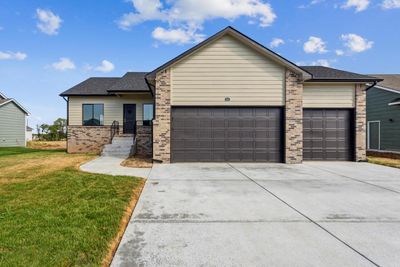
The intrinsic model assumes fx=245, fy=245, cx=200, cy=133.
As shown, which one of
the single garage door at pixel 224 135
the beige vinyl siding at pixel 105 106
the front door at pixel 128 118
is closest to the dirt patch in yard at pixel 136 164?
the single garage door at pixel 224 135

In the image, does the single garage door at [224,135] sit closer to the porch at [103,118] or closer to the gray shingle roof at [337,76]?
the gray shingle roof at [337,76]

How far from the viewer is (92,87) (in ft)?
59.6

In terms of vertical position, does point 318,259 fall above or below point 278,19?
below

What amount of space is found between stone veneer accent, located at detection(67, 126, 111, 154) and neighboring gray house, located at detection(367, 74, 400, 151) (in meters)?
18.2

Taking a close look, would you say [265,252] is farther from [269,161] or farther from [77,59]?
[77,59]

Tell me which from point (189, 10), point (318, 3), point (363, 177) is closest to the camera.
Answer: point (363, 177)

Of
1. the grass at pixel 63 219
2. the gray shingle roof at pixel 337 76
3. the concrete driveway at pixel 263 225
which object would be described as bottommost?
the concrete driveway at pixel 263 225

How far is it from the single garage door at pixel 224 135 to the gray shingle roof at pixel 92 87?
27.1ft

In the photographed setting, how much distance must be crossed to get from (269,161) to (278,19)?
9256 mm

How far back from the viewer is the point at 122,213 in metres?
4.39

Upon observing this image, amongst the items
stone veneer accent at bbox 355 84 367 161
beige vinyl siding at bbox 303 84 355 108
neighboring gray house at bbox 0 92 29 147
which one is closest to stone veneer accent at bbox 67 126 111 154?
neighboring gray house at bbox 0 92 29 147

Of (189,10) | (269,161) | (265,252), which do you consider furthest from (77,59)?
(265,252)

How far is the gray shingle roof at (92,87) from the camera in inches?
676

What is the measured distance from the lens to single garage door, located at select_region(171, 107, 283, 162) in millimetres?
11867
